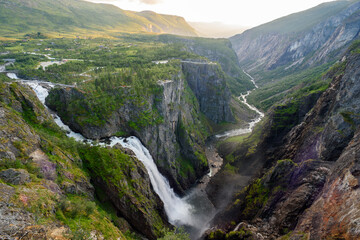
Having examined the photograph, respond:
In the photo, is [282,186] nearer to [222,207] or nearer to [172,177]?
[222,207]

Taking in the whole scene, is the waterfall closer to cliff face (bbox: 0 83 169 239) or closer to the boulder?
cliff face (bbox: 0 83 169 239)

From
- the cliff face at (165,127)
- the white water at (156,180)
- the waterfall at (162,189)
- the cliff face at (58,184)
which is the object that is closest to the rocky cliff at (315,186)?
the white water at (156,180)

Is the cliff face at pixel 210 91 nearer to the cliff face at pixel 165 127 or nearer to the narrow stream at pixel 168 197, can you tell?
the cliff face at pixel 165 127

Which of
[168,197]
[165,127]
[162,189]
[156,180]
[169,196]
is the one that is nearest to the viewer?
[156,180]

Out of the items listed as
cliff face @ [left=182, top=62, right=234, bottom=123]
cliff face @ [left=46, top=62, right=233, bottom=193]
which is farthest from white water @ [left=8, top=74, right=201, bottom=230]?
cliff face @ [left=182, top=62, right=234, bottom=123]

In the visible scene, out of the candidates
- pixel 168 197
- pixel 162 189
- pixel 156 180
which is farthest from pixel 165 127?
Answer: pixel 168 197

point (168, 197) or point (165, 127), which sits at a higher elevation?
point (165, 127)

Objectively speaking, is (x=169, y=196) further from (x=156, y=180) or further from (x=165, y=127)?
(x=165, y=127)
